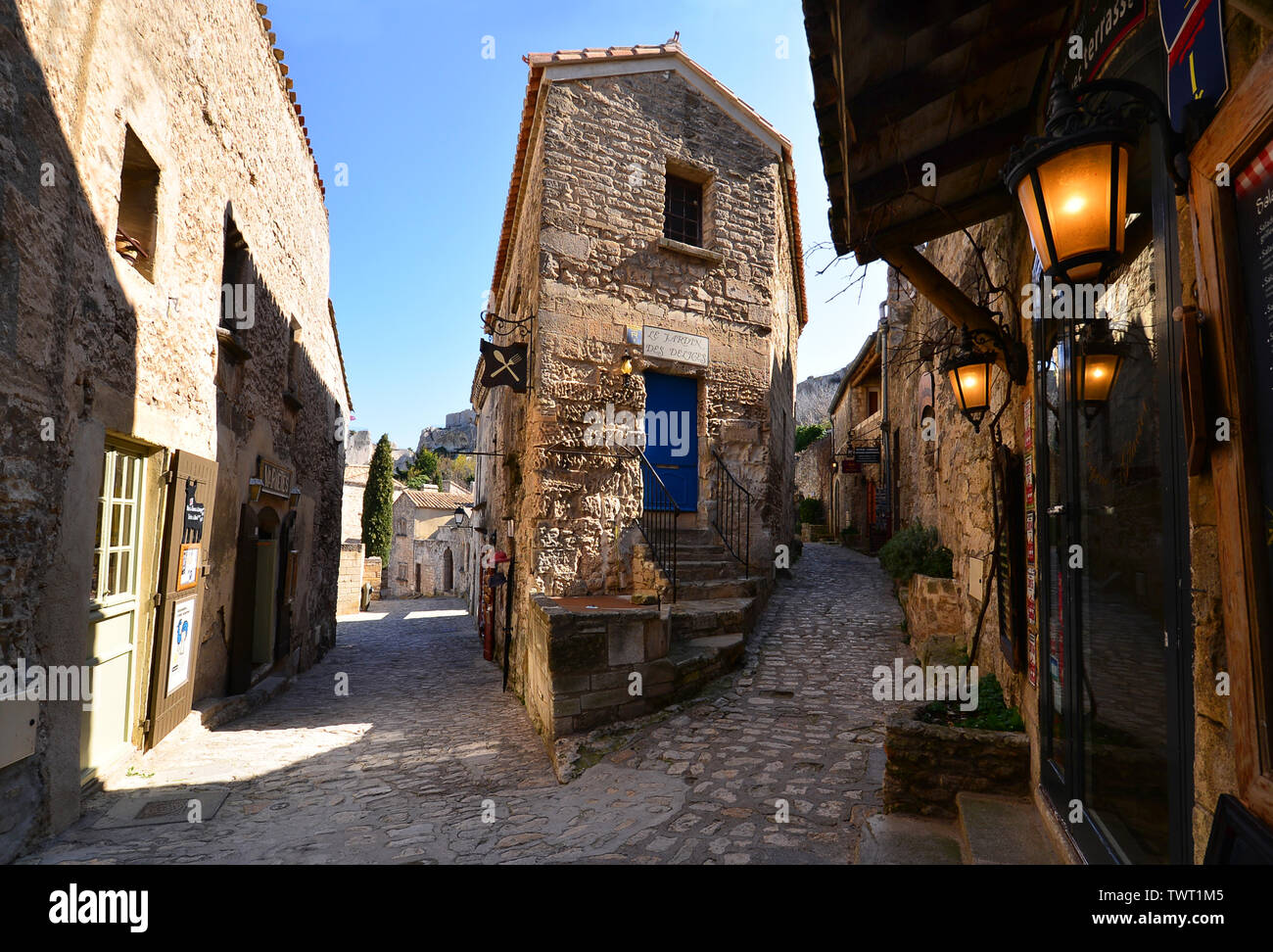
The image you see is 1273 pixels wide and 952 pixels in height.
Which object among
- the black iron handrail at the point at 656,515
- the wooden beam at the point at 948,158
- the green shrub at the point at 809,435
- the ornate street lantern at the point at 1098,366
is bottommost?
the black iron handrail at the point at 656,515

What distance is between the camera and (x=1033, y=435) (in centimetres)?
303

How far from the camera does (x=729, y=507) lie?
834 cm

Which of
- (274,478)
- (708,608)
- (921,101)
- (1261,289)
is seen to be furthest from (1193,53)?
(274,478)

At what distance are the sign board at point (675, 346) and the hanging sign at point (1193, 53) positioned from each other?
630cm

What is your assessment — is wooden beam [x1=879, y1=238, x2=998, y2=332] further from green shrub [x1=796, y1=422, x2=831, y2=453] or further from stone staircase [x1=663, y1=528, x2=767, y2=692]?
green shrub [x1=796, y1=422, x2=831, y2=453]

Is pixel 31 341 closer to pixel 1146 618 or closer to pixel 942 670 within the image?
pixel 1146 618

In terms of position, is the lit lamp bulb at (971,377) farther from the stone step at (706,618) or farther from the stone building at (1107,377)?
the stone step at (706,618)

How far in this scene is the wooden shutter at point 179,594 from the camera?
16.4 ft

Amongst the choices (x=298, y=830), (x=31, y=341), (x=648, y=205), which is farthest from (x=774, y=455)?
(x=31, y=341)

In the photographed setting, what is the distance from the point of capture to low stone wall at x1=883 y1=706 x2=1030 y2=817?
2977 millimetres

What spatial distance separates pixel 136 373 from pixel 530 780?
13.9 feet

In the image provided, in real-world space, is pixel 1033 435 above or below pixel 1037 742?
above

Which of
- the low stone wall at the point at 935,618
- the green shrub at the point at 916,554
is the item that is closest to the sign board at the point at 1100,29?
the low stone wall at the point at 935,618
